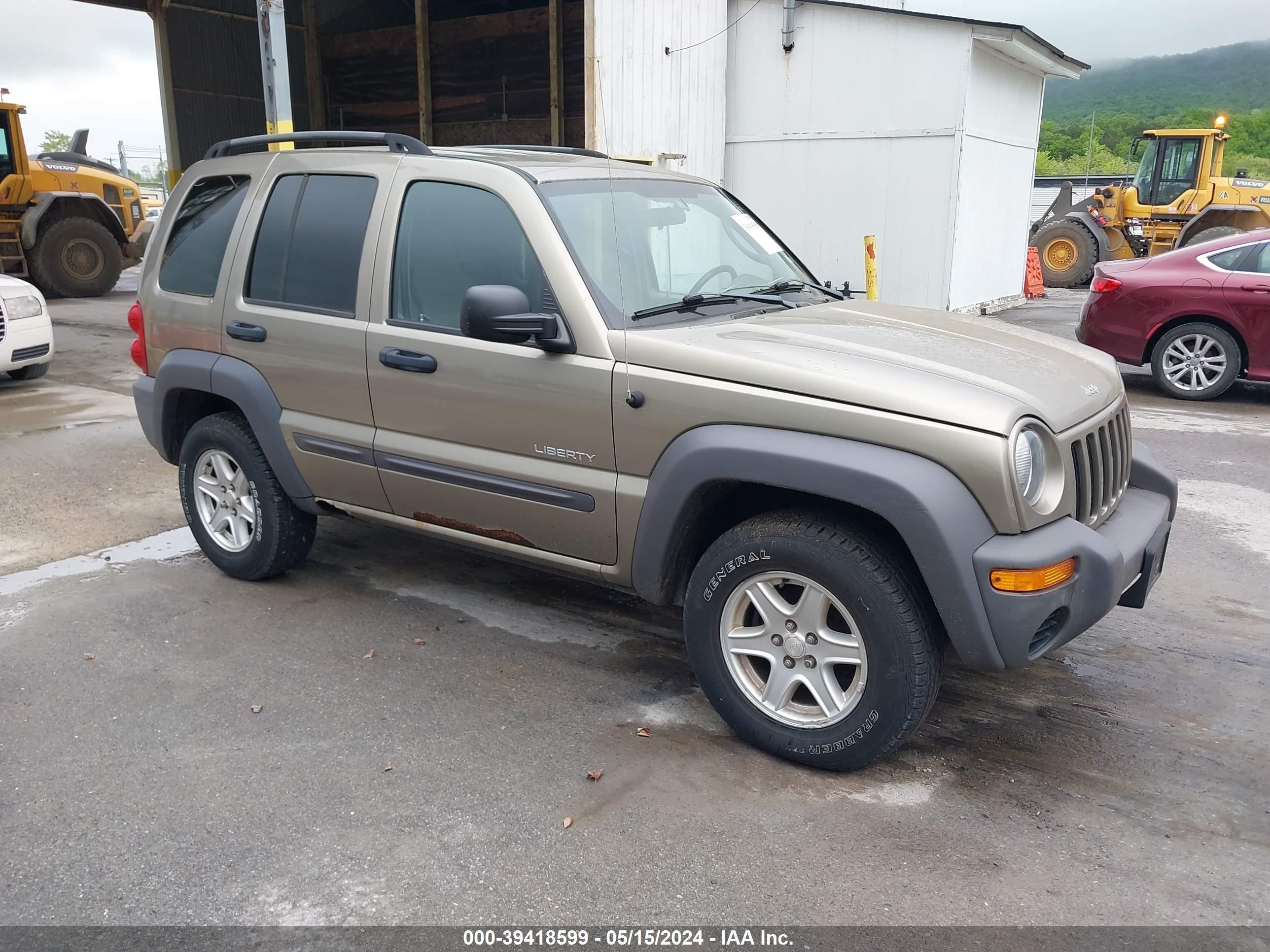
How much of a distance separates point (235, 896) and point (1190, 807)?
9.09 ft

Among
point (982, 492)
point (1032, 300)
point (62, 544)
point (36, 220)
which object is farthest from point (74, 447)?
point (1032, 300)

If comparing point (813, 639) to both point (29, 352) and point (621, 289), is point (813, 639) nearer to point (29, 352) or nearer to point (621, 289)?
point (621, 289)

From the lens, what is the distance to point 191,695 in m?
3.89

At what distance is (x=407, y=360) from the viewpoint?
4.00 metres

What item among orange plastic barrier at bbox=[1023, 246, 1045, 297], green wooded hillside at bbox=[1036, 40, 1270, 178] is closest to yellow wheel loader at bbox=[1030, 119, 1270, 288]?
orange plastic barrier at bbox=[1023, 246, 1045, 297]

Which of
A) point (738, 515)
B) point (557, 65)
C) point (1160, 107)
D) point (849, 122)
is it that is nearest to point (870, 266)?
point (849, 122)

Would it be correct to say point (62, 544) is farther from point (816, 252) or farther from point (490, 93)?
point (490, 93)

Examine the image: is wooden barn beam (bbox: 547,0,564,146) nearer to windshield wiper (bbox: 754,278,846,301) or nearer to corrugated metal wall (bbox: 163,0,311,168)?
corrugated metal wall (bbox: 163,0,311,168)

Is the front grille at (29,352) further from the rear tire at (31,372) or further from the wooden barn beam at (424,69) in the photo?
the wooden barn beam at (424,69)

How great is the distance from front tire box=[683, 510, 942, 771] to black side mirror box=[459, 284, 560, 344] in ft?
3.03

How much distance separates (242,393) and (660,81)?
9.69 meters

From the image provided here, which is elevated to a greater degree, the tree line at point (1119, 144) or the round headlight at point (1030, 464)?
the tree line at point (1119, 144)

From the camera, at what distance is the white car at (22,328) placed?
9.39m


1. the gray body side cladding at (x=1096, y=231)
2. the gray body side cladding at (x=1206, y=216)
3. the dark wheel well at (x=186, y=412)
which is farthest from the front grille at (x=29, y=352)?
the gray body side cladding at (x=1096, y=231)
